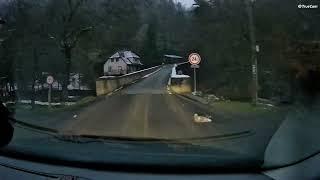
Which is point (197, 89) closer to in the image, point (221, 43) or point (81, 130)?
point (221, 43)

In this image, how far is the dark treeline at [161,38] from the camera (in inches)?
80.2

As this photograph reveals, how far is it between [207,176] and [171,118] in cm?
28

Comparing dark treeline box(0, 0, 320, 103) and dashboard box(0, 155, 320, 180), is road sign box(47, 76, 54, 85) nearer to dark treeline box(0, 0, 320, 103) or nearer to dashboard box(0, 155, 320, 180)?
dark treeline box(0, 0, 320, 103)

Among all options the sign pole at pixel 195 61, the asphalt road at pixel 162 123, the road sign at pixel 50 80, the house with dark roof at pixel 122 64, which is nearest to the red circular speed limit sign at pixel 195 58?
the sign pole at pixel 195 61

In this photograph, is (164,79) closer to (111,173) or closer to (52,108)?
(111,173)

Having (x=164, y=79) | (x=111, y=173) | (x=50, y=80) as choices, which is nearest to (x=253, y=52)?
(x=164, y=79)

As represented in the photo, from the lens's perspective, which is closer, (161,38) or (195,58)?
(195,58)

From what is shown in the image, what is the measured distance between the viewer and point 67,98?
2580 mm

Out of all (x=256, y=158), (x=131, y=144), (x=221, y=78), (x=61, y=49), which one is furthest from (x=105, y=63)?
(x=256, y=158)

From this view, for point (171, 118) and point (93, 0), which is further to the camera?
point (93, 0)

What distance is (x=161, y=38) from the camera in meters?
2.39

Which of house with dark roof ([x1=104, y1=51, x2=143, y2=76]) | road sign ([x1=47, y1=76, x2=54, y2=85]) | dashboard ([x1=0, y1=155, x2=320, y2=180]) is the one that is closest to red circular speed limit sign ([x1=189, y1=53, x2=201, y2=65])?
house with dark roof ([x1=104, y1=51, x2=143, y2=76])

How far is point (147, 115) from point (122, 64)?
0.25m

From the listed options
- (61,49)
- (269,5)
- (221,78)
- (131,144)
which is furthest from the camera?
(61,49)
